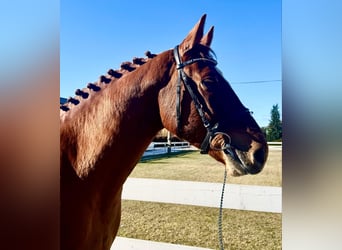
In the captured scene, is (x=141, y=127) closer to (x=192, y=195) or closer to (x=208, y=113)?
(x=208, y=113)

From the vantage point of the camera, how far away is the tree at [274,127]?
38.3 inches

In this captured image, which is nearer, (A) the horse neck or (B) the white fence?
(A) the horse neck

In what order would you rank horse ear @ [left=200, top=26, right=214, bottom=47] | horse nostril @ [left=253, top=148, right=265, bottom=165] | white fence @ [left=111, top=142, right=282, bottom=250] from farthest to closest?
white fence @ [left=111, top=142, right=282, bottom=250] → horse ear @ [left=200, top=26, right=214, bottom=47] → horse nostril @ [left=253, top=148, right=265, bottom=165]

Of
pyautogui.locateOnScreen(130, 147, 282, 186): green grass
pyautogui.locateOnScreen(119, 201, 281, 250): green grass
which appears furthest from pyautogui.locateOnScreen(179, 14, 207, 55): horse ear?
pyautogui.locateOnScreen(119, 201, 281, 250): green grass

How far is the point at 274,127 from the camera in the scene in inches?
40.1

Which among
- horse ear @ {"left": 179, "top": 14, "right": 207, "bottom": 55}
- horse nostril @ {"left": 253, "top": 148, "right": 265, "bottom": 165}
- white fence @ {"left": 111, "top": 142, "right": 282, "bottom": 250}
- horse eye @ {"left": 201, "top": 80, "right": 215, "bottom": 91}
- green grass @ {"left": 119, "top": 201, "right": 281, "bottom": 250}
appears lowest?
green grass @ {"left": 119, "top": 201, "right": 281, "bottom": 250}

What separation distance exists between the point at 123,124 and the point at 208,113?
293 mm

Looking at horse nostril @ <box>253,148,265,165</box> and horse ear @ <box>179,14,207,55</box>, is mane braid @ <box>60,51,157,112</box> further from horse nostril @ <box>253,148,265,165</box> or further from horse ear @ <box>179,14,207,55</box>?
horse nostril @ <box>253,148,265,165</box>

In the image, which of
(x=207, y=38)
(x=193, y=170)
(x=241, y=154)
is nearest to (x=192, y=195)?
(x=193, y=170)

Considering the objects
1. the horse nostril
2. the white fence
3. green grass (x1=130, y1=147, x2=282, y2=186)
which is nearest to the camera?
the horse nostril

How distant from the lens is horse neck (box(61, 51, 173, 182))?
0.86m

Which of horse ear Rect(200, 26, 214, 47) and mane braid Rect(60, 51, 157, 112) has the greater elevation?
horse ear Rect(200, 26, 214, 47)

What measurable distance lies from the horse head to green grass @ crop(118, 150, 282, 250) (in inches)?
25.9

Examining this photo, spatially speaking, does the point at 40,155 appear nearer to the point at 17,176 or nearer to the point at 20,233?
the point at 17,176
